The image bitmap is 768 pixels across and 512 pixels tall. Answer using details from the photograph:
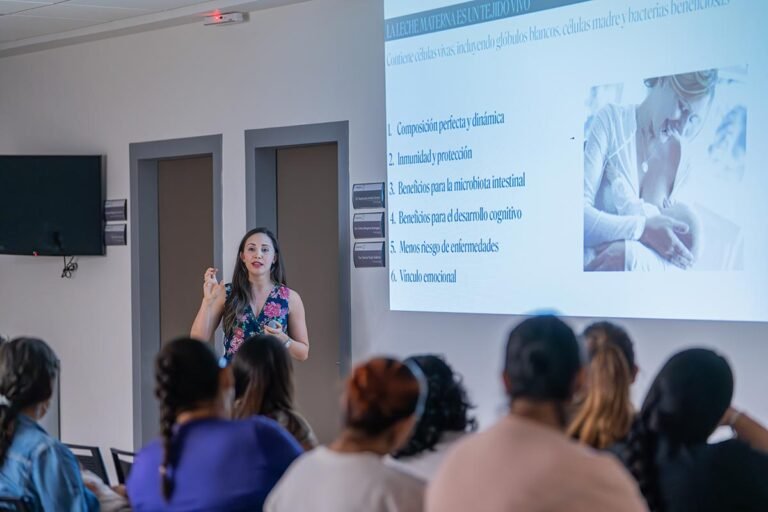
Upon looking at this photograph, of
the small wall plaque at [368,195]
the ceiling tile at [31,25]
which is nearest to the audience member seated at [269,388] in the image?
the small wall plaque at [368,195]

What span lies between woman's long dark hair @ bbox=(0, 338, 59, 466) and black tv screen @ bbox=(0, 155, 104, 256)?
12.2 ft

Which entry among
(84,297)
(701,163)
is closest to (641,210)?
(701,163)

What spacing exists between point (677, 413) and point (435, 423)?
25.8 inches

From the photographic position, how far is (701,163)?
3836mm

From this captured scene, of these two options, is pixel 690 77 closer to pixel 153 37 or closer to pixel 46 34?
pixel 153 37

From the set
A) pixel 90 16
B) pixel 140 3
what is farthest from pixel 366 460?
pixel 90 16

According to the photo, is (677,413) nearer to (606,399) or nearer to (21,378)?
(606,399)

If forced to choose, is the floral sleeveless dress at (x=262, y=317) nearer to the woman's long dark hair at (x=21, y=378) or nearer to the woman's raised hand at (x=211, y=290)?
the woman's raised hand at (x=211, y=290)

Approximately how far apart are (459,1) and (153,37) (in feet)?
7.55

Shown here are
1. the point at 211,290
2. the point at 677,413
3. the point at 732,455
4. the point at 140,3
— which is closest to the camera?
the point at 732,455

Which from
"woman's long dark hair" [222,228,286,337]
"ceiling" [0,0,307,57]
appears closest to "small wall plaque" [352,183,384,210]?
"woman's long dark hair" [222,228,286,337]

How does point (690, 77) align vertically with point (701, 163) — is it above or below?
above

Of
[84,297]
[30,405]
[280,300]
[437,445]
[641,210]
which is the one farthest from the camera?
[84,297]

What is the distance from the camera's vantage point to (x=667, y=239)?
12.9ft
